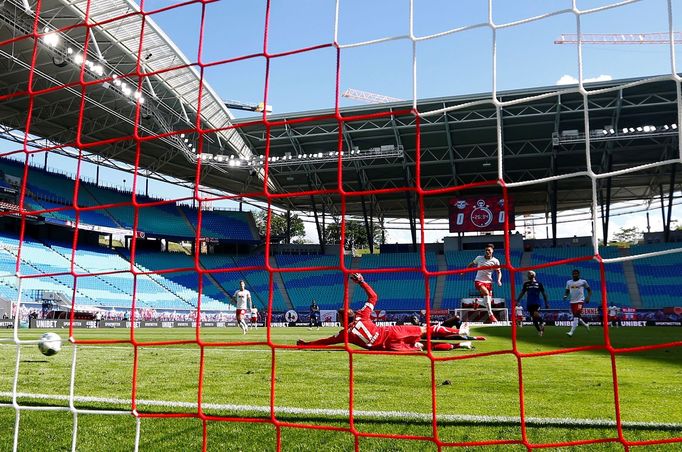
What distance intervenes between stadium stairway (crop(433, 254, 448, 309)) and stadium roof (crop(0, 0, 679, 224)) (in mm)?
3773

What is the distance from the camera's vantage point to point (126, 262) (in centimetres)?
3281

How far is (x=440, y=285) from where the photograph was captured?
32438 mm

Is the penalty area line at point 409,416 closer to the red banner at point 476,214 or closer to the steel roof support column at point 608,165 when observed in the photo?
the steel roof support column at point 608,165

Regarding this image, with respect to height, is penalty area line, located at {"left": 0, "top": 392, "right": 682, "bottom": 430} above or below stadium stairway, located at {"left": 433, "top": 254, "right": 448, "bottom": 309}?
below

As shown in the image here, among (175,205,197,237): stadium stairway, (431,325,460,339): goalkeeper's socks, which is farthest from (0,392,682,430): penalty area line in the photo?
(175,205,197,237): stadium stairway

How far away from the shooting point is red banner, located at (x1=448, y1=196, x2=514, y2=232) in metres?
30.3

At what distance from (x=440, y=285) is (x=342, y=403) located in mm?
28884

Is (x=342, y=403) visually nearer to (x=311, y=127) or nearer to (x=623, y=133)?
(x=623, y=133)

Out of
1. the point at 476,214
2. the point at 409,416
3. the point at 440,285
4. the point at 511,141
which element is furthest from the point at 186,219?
the point at 409,416

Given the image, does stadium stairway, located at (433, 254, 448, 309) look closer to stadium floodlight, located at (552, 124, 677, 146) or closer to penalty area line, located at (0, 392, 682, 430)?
stadium floodlight, located at (552, 124, 677, 146)

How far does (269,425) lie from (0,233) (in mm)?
29686

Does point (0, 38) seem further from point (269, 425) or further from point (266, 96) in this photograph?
point (269, 425)

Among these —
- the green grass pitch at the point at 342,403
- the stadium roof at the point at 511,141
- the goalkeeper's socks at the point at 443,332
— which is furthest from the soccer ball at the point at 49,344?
the stadium roof at the point at 511,141

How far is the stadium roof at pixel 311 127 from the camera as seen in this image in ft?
65.2
